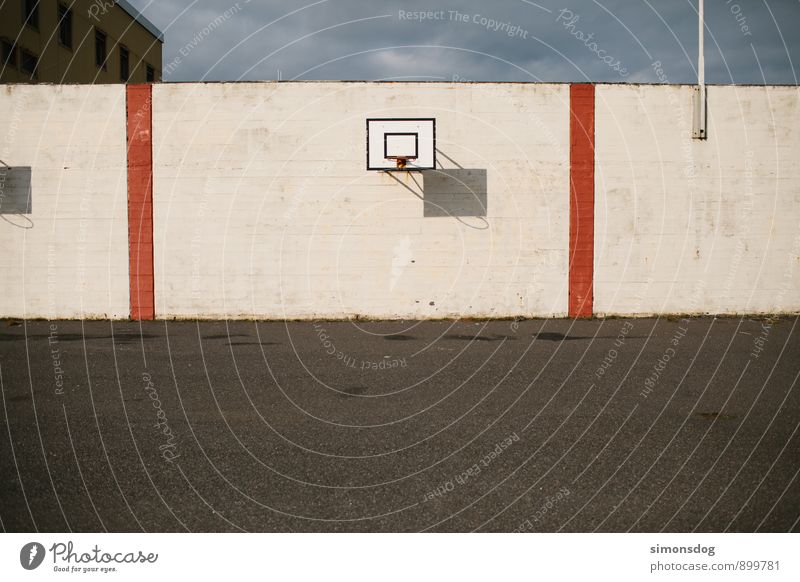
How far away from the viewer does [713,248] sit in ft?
51.3

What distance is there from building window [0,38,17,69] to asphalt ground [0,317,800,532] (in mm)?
18948

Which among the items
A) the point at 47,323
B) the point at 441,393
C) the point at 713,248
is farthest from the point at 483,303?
the point at 47,323

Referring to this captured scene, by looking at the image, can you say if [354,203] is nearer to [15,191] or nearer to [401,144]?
[401,144]

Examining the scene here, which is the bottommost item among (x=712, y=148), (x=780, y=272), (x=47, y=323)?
(x=47, y=323)

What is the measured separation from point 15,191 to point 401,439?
14.1 meters

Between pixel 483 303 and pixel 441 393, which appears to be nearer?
pixel 441 393

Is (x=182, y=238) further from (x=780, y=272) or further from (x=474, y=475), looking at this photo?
(x=780, y=272)

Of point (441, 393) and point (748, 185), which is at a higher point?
point (748, 185)

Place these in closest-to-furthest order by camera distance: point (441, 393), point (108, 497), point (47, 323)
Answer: point (108, 497) → point (441, 393) → point (47, 323)

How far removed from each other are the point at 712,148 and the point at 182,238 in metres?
12.9

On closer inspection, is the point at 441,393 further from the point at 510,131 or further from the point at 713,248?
the point at 713,248

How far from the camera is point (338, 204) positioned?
15.3m

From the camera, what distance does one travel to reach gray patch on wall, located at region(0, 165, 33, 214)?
50.9ft

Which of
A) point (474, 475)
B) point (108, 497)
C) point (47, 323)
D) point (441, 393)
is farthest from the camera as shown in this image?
point (47, 323)
